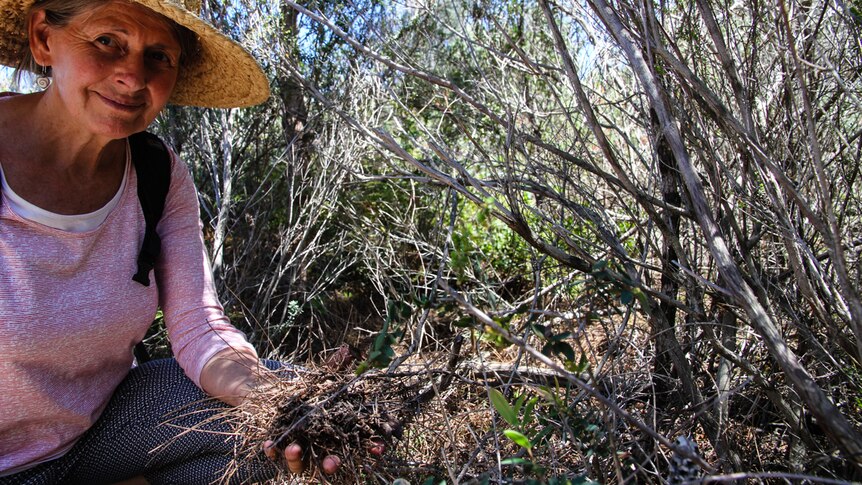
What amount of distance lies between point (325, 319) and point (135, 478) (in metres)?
1.89

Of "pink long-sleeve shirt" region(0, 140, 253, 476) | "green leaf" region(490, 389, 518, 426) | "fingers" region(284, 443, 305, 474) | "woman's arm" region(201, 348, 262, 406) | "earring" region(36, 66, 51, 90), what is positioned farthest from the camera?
"earring" region(36, 66, 51, 90)

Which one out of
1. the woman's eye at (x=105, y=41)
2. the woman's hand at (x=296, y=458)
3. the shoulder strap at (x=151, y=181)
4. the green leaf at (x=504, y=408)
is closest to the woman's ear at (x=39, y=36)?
the woman's eye at (x=105, y=41)

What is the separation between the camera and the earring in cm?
202

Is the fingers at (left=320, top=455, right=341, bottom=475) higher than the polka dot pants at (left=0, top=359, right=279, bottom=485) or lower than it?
higher

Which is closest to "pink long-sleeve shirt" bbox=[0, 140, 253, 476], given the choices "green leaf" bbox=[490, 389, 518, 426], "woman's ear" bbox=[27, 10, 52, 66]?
"woman's ear" bbox=[27, 10, 52, 66]

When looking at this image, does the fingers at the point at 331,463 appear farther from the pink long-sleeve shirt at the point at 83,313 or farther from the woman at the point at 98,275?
the pink long-sleeve shirt at the point at 83,313

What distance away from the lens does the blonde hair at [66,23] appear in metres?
1.84

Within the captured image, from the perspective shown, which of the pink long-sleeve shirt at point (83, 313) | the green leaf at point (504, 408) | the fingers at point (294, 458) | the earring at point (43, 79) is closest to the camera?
the green leaf at point (504, 408)

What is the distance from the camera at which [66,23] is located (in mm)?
1863

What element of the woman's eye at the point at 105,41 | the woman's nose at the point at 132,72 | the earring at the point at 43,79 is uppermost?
the woman's eye at the point at 105,41

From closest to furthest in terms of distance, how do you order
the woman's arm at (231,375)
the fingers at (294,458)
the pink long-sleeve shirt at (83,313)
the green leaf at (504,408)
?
the green leaf at (504,408)
the fingers at (294,458)
the pink long-sleeve shirt at (83,313)
the woman's arm at (231,375)

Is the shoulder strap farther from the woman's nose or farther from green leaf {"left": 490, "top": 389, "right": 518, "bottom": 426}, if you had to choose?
green leaf {"left": 490, "top": 389, "right": 518, "bottom": 426}

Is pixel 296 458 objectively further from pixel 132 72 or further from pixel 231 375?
pixel 132 72

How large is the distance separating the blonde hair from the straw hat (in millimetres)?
27
